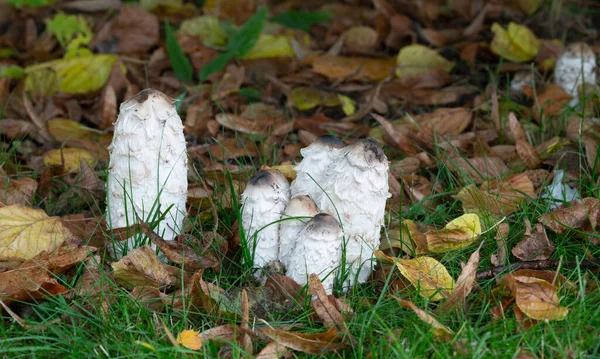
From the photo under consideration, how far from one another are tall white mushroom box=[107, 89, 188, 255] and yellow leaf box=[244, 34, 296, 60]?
76.5 inches

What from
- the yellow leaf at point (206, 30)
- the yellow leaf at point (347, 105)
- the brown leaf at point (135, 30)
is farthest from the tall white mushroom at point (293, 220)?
the brown leaf at point (135, 30)

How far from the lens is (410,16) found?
16.4ft

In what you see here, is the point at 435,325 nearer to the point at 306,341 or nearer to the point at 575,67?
the point at 306,341

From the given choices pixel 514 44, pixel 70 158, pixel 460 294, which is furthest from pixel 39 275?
pixel 514 44

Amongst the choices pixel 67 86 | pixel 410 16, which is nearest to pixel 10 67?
pixel 67 86

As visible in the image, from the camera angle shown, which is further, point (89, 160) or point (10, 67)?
point (10, 67)

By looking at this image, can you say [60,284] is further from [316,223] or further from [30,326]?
[316,223]

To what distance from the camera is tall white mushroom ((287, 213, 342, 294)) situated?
224 cm

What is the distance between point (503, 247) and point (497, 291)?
0.26 m

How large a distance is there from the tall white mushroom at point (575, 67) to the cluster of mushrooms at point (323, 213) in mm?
1907

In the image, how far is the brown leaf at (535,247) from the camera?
8.21 feet

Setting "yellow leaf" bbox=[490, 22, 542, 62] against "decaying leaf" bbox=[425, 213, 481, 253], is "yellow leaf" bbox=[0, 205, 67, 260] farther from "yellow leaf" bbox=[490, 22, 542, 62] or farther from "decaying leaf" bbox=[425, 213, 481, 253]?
"yellow leaf" bbox=[490, 22, 542, 62]

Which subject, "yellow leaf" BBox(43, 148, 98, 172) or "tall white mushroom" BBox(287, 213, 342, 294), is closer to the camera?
"tall white mushroom" BBox(287, 213, 342, 294)

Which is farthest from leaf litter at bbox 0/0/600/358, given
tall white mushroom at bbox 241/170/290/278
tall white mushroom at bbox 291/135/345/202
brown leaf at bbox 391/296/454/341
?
tall white mushroom at bbox 291/135/345/202
